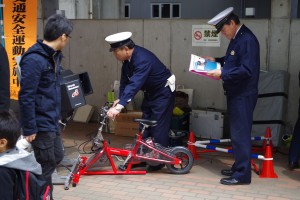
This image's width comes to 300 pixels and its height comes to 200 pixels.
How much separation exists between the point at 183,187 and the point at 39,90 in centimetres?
228

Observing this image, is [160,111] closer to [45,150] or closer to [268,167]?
[268,167]

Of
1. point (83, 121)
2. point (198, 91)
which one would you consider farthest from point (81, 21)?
point (198, 91)

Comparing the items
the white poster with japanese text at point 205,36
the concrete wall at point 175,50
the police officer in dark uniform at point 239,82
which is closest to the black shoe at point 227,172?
the police officer in dark uniform at point 239,82

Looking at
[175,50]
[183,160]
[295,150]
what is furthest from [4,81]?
[175,50]

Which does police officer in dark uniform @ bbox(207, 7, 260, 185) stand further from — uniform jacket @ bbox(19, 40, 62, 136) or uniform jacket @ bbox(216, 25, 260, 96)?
uniform jacket @ bbox(19, 40, 62, 136)

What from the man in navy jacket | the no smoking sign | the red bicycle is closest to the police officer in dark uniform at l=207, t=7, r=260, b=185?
the red bicycle

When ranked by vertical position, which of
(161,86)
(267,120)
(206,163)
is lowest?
(206,163)

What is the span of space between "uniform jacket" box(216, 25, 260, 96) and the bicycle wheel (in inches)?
38.7

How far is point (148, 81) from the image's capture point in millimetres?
6008

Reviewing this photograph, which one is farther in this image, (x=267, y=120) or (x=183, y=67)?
(x=183, y=67)

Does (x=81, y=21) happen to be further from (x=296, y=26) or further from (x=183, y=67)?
(x=296, y=26)

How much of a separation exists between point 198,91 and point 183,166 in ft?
8.96

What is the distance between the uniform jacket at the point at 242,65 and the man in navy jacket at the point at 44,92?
81.2 inches

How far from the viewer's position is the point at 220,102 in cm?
850
